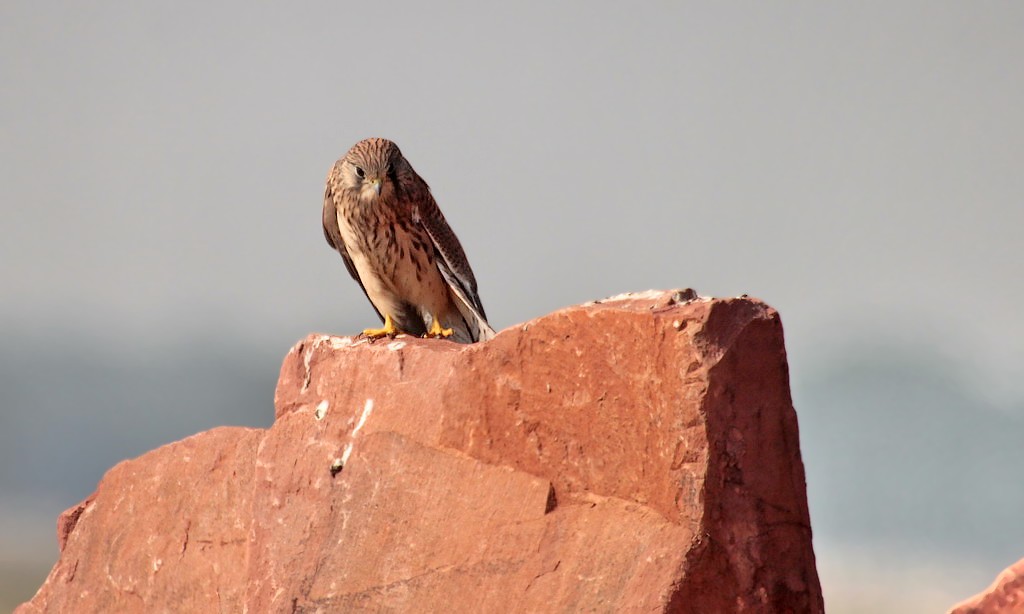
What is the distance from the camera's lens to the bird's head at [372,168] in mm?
5492

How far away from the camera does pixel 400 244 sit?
5.57 metres

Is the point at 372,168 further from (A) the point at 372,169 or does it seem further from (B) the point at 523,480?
(B) the point at 523,480

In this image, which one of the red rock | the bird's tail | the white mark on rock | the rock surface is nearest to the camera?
the rock surface

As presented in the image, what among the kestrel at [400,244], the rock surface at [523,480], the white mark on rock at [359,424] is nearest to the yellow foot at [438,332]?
the kestrel at [400,244]

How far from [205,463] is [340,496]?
2.89ft

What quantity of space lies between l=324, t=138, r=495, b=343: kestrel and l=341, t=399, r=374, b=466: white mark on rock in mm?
1250

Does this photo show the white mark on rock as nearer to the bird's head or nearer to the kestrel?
the kestrel

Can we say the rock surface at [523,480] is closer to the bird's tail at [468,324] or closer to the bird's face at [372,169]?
the bird's tail at [468,324]

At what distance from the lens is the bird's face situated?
18.0ft

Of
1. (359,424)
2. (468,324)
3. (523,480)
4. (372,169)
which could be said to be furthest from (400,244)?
(523,480)

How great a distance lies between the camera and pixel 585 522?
3584mm

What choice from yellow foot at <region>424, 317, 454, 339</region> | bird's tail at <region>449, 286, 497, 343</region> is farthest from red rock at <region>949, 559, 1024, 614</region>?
yellow foot at <region>424, 317, 454, 339</region>

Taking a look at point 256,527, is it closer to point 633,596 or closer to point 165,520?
point 165,520

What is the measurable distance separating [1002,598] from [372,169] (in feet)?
9.89
